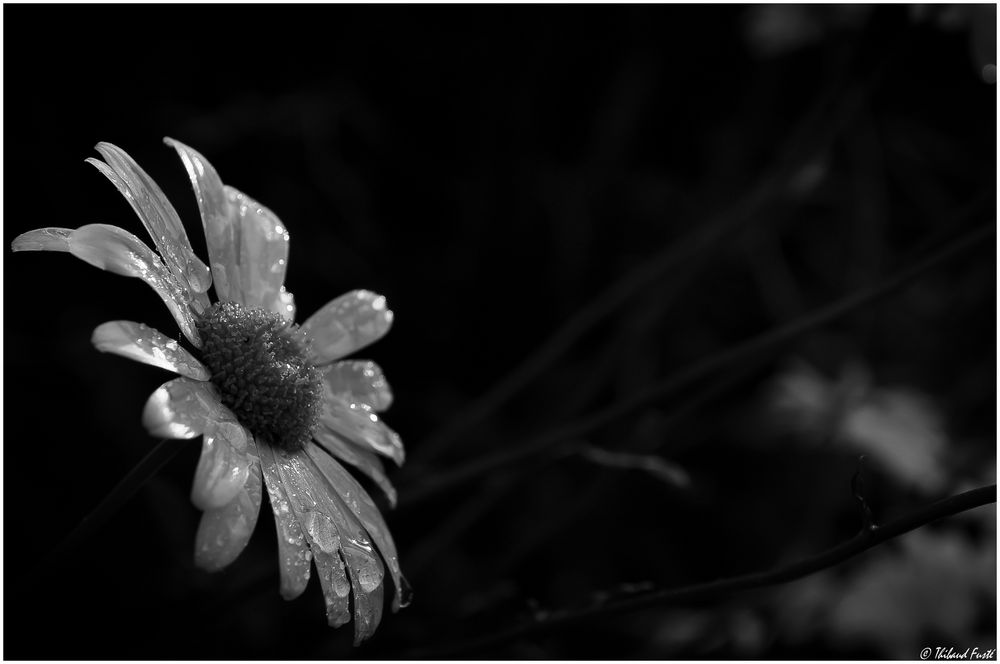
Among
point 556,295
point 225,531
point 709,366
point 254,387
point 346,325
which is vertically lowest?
point 225,531

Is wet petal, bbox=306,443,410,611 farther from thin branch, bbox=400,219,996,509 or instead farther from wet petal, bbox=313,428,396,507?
thin branch, bbox=400,219,996,509

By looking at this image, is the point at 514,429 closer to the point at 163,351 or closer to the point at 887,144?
the point at 887,144

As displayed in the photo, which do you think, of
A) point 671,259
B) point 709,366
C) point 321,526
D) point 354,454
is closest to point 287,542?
point 321,526

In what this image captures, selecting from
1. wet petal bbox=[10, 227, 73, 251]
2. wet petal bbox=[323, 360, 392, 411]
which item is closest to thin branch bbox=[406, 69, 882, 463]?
wet petal bbox=[323, 360, 392, 411]

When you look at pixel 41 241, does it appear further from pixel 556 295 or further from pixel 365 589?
pixel 556 295

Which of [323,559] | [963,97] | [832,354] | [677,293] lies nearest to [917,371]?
[832,354]

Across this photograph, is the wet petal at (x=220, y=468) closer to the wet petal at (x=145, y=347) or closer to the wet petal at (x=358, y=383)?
the wet petal at (x=145, y=347)

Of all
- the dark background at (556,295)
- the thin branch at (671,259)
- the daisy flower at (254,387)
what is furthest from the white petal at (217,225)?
the thin branch at (671,259)
